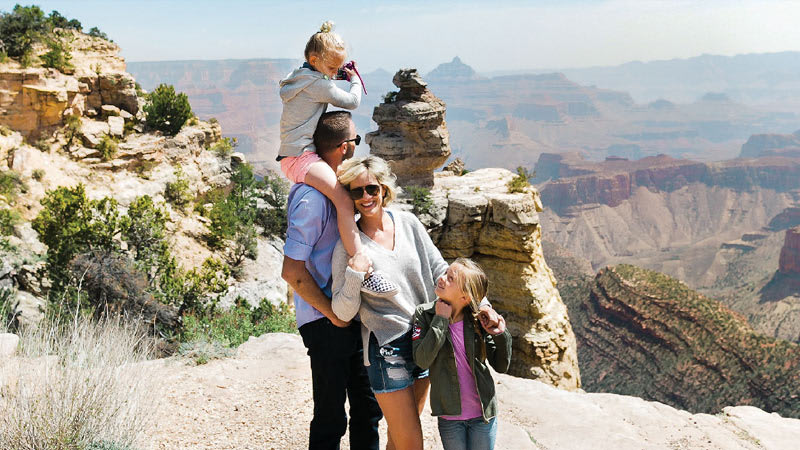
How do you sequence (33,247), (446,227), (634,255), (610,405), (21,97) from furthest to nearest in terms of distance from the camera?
(634,255) < (446,227) < (21,97) < (33,247) < (610,405)

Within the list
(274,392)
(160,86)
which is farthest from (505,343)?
(160,86)

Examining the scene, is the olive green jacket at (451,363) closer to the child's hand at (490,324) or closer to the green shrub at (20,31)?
the child's hand at (490,324)

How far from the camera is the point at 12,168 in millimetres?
13906

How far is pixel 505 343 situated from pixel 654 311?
46923 mm

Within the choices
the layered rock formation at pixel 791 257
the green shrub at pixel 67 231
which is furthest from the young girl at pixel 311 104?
the layered rock formation at pixel 791 257

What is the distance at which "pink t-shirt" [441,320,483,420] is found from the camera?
3207 millimetres

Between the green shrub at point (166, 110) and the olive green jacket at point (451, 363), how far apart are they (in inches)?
714

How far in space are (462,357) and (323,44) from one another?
79.2 inches

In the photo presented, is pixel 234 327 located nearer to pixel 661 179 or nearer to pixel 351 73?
pixel 351 73

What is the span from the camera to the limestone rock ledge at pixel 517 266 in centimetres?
1582

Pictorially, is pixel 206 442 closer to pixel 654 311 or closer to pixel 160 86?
pixel 160 86

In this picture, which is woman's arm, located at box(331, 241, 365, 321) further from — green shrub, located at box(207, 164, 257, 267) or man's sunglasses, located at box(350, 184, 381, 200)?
green shrub, located at box(207, 164, 257, 267)

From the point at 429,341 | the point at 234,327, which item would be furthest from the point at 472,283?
the point at 234,327

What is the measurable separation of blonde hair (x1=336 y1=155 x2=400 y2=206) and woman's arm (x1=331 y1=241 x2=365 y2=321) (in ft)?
1.22
